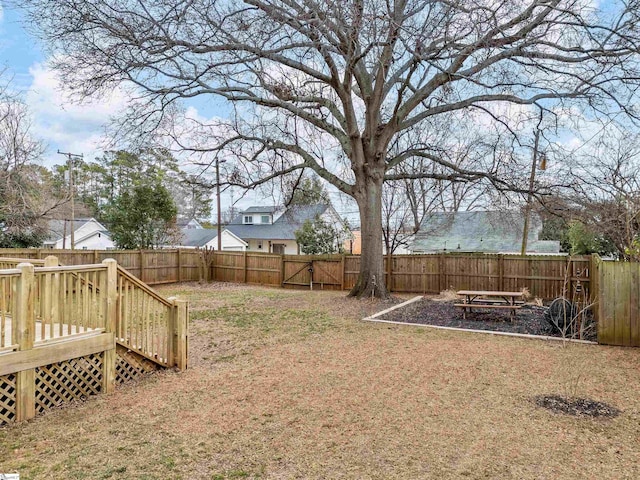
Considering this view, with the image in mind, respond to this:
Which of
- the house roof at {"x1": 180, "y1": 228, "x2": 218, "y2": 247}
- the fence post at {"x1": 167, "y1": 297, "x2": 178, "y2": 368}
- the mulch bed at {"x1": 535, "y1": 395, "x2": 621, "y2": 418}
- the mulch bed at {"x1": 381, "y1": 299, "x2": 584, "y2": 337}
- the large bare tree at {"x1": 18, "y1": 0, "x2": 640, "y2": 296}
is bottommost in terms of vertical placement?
the mulch bed at {"x1": 535, "y1": 395, "x2": 621, "y2": 418}

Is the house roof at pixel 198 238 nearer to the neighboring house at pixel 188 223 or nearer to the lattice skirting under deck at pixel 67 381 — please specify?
the neighboring house at pixel 188 223

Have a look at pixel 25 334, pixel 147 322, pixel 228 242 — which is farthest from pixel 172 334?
pixel 228 242

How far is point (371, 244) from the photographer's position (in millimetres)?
12430

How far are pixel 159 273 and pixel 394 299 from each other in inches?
403

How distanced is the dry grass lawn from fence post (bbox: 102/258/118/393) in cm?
23

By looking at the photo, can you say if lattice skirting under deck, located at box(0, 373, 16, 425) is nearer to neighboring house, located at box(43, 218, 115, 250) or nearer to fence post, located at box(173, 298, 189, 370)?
fence post, located at box(173, 298, 189, 370)

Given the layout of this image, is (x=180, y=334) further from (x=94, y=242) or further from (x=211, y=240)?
(x=94, y=242)

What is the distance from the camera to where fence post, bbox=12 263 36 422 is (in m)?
3.83

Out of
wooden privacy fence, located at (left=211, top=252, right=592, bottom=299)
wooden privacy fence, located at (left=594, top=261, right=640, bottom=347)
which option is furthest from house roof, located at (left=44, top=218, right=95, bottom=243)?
wooden privacy fence, located at (left=594, top=261, right=640, bottom=347)

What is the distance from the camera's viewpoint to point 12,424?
12.2 ft

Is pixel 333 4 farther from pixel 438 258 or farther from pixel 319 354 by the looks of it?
pixel 438 258

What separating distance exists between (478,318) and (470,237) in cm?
1841

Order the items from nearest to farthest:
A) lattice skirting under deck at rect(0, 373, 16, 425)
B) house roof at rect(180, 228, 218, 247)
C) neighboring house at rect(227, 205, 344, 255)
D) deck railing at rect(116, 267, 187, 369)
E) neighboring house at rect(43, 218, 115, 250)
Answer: lattice skirting under deck at rect(0, 373, 16, 425) < deck railing at rect(116, 267, 187, 369) < neighboring house at rect(43, 218, 115, 250) < neighboring house at rect(227, 205, 344, 255) < house roof at rect(180, 228, 218, 247)

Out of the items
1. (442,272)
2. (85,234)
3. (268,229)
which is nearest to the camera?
(442,272)
